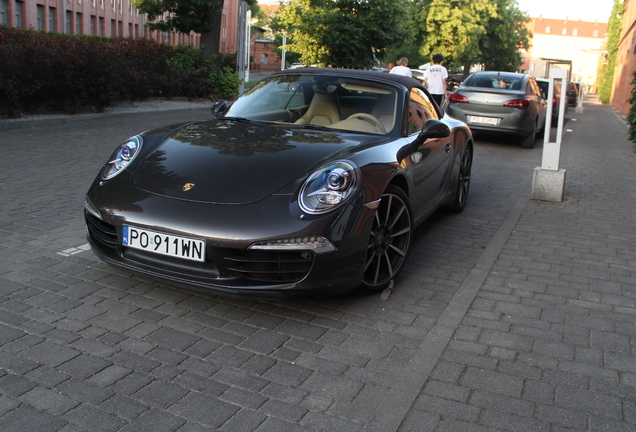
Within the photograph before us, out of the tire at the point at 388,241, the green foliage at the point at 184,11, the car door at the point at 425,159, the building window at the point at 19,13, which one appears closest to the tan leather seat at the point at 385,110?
the car door at the point at 425,159

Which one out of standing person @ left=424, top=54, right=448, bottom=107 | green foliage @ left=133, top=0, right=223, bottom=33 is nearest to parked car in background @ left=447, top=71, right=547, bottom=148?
standing person @ left=424, top=54, right=448, bottom=107

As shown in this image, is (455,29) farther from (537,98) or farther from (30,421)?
(30,421)

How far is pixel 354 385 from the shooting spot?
3.02 metres

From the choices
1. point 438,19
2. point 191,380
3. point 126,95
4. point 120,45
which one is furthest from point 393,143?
point 438,19

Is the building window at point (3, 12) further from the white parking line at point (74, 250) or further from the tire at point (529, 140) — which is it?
the white parking line at point (74, 250)

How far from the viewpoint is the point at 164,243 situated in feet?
11.6

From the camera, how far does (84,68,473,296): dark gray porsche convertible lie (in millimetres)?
3486

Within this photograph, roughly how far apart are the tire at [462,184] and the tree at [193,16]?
1551 cm

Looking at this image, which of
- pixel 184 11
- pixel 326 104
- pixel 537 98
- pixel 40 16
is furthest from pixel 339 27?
pixel 326 104

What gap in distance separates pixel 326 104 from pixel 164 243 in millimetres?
2074

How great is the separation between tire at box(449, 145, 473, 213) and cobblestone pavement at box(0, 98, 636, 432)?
0.89m

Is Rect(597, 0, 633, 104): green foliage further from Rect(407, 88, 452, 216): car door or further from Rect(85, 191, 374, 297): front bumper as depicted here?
Rect(85, 191, 374, 297): front bumper

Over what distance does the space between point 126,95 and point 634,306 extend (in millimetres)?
12907

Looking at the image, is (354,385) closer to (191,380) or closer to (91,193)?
(191,380)
